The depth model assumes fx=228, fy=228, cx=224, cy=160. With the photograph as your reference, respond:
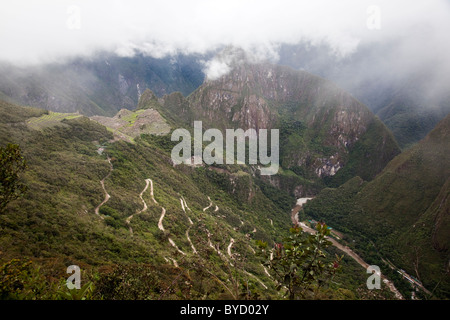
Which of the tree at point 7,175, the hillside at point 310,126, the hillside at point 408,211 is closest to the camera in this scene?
the tree at point 7,175

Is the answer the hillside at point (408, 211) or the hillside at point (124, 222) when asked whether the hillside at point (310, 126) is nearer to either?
the hillside at point (408, 211)

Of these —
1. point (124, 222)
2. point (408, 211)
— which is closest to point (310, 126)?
point (408, 211)

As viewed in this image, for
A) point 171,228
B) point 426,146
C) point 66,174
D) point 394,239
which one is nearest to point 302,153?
point 426,146

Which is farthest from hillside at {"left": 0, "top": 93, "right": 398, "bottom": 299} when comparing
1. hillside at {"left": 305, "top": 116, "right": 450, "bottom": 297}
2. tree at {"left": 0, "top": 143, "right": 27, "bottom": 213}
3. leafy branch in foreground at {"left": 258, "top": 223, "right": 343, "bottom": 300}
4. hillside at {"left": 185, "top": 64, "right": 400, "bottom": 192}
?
hillside at {"left": 185, "top": 64, "right": 400, "bottom": 192}

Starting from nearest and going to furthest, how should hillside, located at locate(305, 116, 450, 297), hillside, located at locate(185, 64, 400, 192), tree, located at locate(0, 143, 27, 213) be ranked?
1. tree, located at locate(0, 143, 27, 213)
2. hillside, located at locate(305, 116, 450, 297)
3. hillside, located at locate(185, 64, 400, 192)

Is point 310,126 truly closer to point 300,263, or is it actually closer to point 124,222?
point 124,222

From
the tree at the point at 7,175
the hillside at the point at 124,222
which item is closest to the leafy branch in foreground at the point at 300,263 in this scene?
the hillside at the point at 124,222

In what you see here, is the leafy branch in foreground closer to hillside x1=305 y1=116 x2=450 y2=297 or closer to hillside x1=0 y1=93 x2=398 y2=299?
hillside x1=0 y1=93 x2=398 y2=299

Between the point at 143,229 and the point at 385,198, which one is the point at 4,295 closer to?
the point at 143,229
